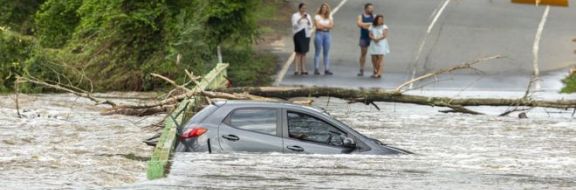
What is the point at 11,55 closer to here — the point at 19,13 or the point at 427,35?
the point at 19,13

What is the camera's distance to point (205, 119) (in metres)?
15.4

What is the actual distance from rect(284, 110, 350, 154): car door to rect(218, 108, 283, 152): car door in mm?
135

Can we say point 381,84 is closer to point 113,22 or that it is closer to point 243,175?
point 113,22

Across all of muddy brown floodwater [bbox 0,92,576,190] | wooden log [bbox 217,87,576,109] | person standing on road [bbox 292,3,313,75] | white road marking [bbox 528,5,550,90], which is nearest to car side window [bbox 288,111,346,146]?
muddy brown floodwater [bbox 0,92,576,190]

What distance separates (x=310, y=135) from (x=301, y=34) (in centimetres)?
1412

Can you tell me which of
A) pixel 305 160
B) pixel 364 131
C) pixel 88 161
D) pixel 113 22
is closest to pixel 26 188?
pixel 88 161

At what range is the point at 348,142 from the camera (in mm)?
Answer: 15641

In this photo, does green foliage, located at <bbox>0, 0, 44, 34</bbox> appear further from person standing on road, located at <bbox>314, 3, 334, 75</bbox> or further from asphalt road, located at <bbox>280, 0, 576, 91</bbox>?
person standing on road, located at <bbox>314, 3, 334, 75</bbox>

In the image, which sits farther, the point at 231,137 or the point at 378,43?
the point at 378,43

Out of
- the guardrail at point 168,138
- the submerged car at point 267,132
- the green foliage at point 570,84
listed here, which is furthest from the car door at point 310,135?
the green foliage at point 570,84

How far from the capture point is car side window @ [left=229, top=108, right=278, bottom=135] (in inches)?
609

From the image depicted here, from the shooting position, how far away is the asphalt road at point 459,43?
29.5 metres

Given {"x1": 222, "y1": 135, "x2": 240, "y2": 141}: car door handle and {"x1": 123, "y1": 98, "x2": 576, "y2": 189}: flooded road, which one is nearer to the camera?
{"x1": 123, "y1": 98, "x2": 576, "y2": 189}: flooded road

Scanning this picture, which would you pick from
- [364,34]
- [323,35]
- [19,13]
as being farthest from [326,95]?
[19,13]
